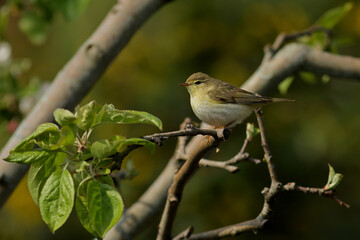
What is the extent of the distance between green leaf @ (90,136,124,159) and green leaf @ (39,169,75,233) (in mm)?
81

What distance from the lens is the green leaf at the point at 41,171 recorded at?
1020mm

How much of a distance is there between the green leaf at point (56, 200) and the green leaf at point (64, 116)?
0.11 m

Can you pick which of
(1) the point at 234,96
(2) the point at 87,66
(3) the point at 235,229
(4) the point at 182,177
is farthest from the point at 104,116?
(1) the point at 234,96

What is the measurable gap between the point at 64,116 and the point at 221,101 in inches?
46.6

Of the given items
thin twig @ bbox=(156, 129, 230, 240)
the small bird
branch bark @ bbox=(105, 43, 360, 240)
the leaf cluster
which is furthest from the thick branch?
the leaf cluster

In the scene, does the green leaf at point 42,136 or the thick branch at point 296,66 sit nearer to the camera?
the green leaf at point 42,136

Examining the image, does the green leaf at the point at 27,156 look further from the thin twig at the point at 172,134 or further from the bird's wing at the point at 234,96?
the bird's wing at the point at 234,96

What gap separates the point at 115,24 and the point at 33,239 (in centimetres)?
227

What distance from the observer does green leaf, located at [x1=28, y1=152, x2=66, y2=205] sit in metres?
1.02

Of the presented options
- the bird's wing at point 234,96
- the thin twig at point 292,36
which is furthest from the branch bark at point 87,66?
the thin twig at point 292,36

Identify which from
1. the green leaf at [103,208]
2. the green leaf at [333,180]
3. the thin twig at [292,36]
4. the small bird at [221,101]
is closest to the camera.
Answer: the green leaf at [103,208]

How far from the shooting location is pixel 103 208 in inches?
37.3

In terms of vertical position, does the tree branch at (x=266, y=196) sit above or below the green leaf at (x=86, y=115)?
below

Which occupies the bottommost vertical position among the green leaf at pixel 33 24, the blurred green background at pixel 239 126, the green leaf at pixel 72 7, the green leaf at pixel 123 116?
the blurred green background at pixel 239 126
